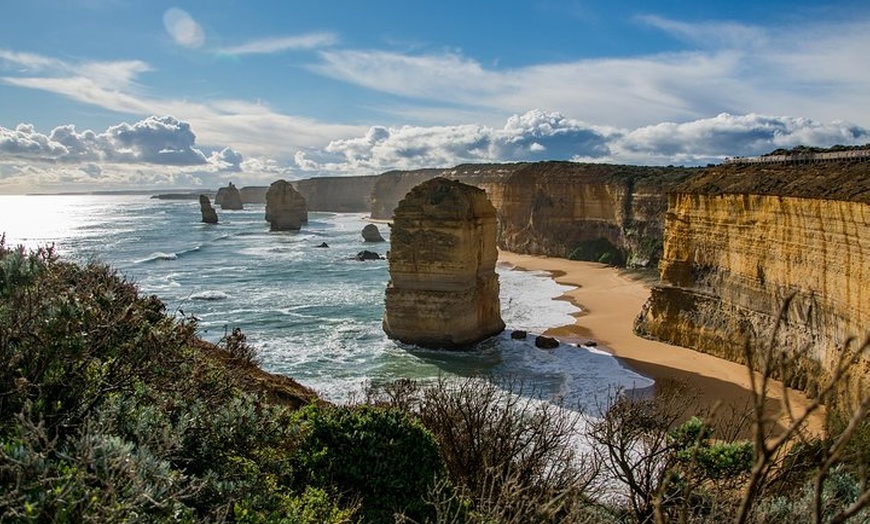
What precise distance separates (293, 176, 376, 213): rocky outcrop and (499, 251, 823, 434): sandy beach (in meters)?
114


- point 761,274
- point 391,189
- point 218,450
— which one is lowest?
point 218,450

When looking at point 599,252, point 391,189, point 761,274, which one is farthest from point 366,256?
point 391,189

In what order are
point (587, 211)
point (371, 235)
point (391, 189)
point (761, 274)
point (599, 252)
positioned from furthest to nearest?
point (391, 189), point (371, 235), point (587, 211), point (599, 252), point (761, 274)

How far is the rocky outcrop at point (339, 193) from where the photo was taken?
6314 inches

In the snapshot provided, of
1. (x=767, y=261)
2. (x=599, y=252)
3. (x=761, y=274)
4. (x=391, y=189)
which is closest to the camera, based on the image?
(x=767, y=261)

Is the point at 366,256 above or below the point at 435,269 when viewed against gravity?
below

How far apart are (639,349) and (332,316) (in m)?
16.7

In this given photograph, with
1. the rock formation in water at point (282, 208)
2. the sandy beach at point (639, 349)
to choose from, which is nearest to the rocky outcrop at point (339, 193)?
the rock formation in water at point (282, 208)

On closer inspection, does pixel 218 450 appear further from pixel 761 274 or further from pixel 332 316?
pixel 332 316

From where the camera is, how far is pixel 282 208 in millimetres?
94375

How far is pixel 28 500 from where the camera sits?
4617 millimetres

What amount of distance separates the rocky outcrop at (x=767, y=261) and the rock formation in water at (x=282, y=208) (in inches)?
2861

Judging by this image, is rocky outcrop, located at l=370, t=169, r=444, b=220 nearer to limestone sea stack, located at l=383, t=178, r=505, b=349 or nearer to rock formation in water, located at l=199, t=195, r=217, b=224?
rock formation in water, located at l=199, t=195, r=217, b=224

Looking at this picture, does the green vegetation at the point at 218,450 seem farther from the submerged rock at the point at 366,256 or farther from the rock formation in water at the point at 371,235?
the rock formation in water at the point at 371,235
